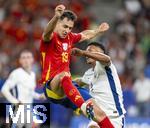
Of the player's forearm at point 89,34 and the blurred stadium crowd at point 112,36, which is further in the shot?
the blurred stadium crowd at point 112,36

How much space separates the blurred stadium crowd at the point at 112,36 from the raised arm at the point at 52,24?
8.53 m

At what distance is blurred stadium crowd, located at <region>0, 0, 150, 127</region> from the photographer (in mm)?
20953

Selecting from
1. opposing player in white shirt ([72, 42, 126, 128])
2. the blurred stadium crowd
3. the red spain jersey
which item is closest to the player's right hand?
the red spain jersey

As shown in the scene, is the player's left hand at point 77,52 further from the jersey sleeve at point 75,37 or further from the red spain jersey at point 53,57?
the jersey sleeve at point 75,37

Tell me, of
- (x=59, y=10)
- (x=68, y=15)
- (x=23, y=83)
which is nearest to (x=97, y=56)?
(x=68, y=15)

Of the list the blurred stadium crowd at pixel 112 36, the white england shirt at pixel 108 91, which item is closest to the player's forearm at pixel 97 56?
the white england shirt at pixel 108 91

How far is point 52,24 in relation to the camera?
12.1 m

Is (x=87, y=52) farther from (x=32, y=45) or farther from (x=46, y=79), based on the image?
(x=32, y=45)

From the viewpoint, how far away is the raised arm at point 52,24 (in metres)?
11.9

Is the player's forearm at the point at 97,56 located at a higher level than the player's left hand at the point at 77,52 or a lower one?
lower

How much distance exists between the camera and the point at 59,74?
12.4 meters

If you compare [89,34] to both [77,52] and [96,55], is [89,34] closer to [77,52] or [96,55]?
[77,52]

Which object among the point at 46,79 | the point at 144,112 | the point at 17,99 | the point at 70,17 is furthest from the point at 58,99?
the point at 144,112

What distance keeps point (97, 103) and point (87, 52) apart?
914 mm
